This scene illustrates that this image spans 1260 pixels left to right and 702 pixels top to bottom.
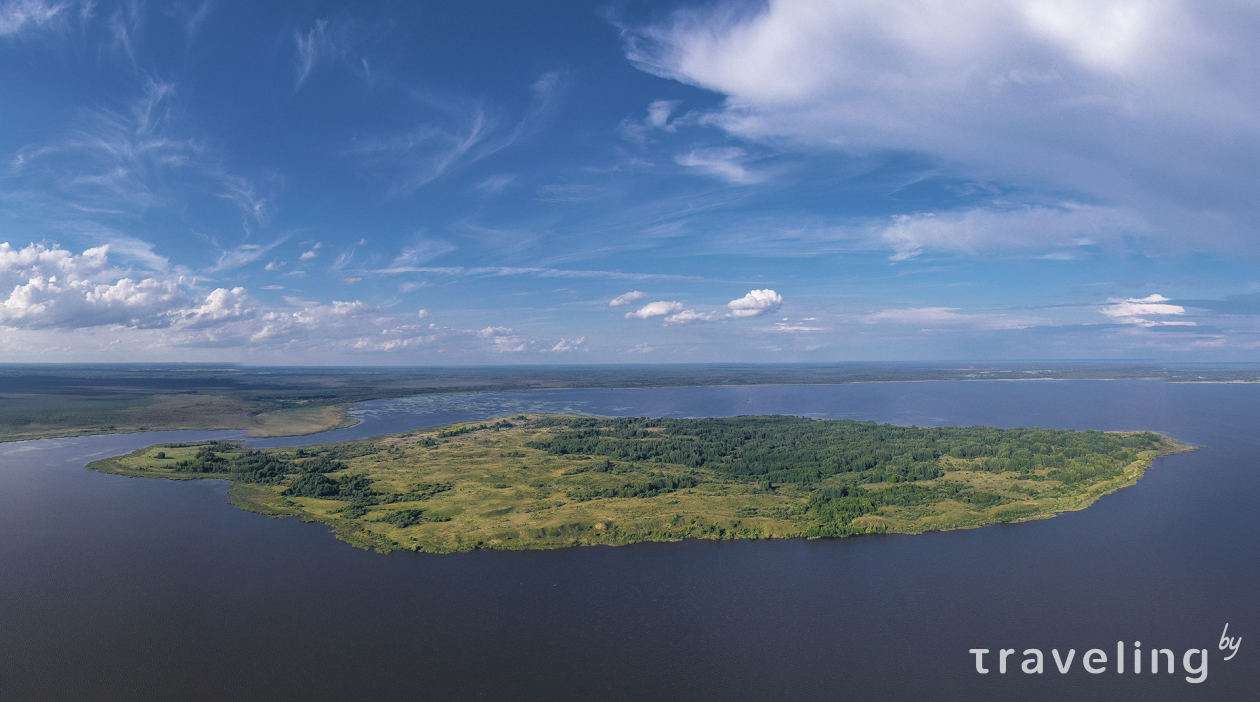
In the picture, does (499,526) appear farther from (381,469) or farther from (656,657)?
(381,469)

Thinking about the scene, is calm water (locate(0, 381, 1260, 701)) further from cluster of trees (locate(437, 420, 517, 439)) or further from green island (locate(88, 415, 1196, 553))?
cluster of trees (locate(437, 420, 517, 439))

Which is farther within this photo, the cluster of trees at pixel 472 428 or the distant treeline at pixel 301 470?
the cluster of trees at pixel 472 428

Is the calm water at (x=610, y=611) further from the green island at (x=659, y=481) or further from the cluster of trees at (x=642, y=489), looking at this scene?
the cluster of trees at (x=642, y=489)

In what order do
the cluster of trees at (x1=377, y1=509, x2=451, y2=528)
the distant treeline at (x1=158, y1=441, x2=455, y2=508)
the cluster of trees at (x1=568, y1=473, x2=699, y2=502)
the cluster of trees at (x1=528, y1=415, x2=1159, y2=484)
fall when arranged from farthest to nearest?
the cluster of trees at (x1=528, y1=415, x2=1159, y2=484) < the distant treeline at (x1=158, y1=441, x2=455, y2=508) < the cluster of trees at (x1=568, y1=473, x2=699, y2=502) < the cluster of trees at (x1=377, y1=509, x2=451, y2=528)

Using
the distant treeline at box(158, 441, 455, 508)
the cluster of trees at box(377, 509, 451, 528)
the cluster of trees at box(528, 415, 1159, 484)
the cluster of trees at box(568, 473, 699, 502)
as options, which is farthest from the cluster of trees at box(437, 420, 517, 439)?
the cluster of trees at box(377, 509, 451, 528)

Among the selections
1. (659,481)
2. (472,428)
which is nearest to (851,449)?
(659,481)

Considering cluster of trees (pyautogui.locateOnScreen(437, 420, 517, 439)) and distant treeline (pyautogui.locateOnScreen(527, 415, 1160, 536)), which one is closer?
distant treeline (pyautogui.locateOnScreen(527, 415, 1160, 536))

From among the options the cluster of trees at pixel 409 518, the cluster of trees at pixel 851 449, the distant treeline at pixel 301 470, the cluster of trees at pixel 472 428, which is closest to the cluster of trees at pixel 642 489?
the cluster of trees at pixel 851 449
